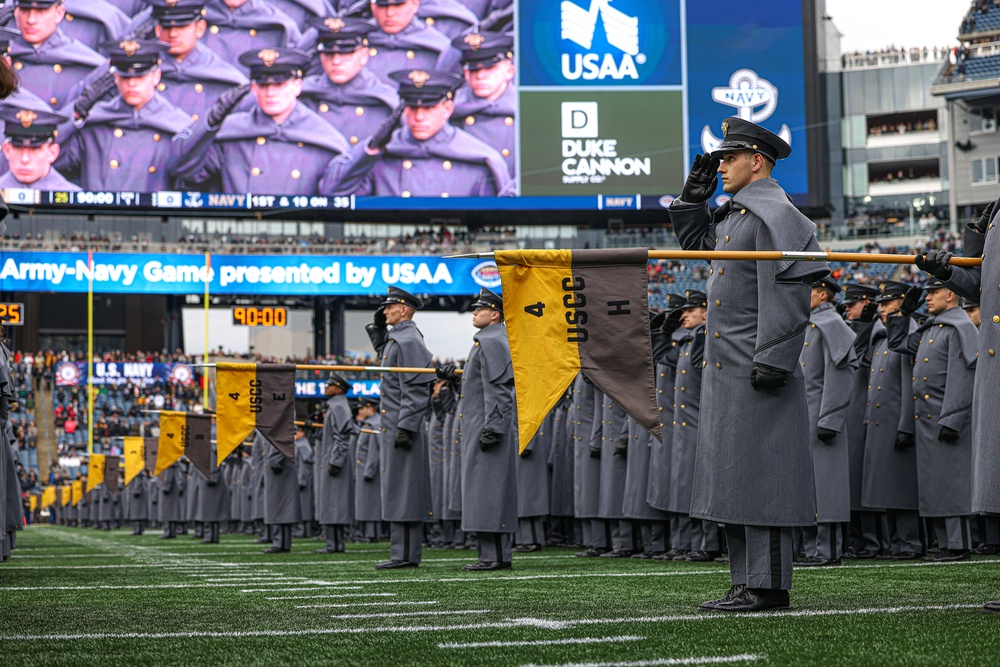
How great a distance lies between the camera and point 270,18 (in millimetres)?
50250

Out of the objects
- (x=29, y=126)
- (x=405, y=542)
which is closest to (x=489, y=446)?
(x=405, y=542)

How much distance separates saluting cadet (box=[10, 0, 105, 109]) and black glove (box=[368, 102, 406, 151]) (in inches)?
417

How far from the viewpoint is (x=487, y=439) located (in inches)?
377

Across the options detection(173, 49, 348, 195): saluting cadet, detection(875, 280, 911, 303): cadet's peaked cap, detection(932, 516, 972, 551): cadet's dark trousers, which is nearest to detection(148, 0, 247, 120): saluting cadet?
detection(173, 49, 348, 195): saluting cadet

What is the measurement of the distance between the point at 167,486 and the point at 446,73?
30315mm

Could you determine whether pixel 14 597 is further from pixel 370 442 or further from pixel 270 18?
pixel 270 18

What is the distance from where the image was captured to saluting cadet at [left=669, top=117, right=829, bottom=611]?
18.7ft

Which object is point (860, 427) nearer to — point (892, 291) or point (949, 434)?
point (892, 291)

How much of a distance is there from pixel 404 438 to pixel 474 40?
41155 mm

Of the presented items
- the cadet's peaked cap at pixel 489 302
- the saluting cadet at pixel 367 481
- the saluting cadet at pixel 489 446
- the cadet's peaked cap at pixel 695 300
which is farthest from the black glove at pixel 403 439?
the saluting cadet at pixel 367 481

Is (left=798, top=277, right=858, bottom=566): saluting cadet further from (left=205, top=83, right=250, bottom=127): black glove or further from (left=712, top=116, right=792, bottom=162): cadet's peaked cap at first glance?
(left=205, top=83, right=250, bottom=127): black glove

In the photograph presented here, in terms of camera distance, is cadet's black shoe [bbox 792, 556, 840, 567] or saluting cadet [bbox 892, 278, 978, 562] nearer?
cadet's black shoe [bbox 792, 556, 840, 567]

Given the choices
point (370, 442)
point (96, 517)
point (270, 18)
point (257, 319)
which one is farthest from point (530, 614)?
point (270, 18)

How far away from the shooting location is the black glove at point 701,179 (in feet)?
20.1
